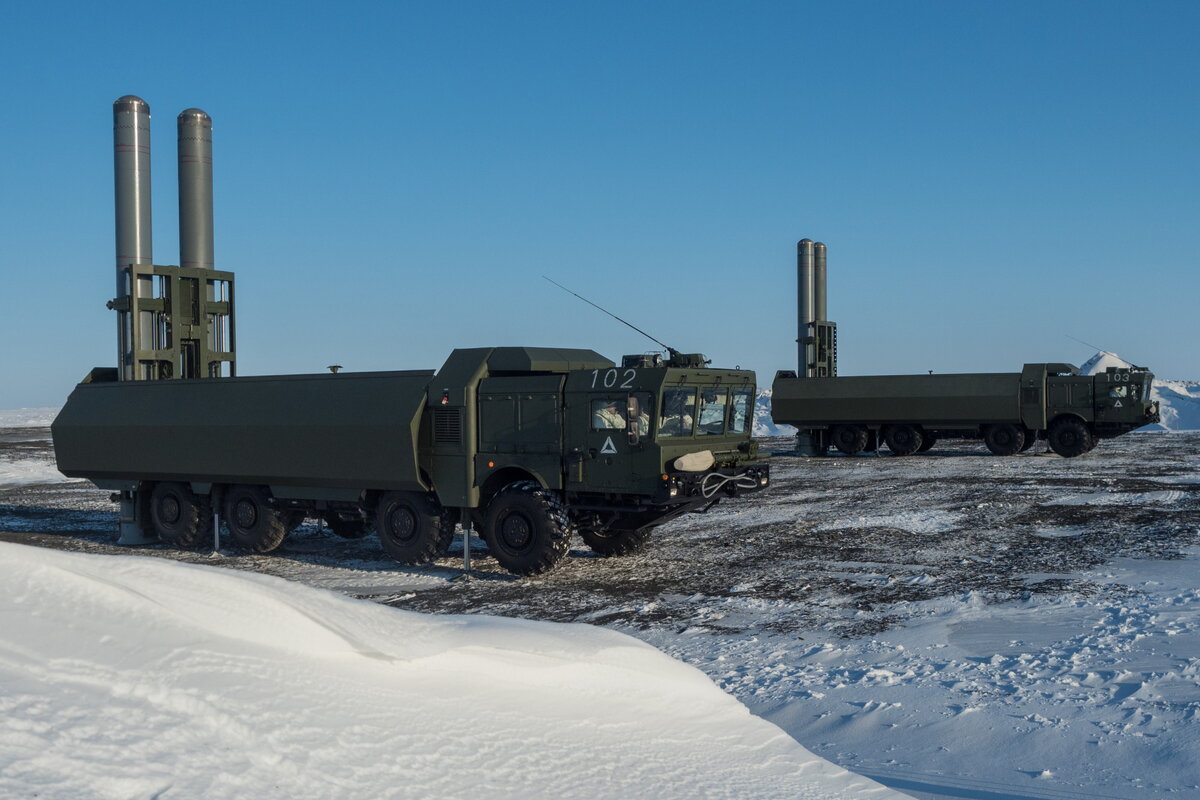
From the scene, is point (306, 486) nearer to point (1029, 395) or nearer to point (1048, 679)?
point (1048, 679)

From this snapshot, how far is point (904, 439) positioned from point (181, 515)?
23.6 m

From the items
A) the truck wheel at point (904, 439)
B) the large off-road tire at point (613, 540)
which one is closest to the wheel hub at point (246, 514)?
the large off-road tire at point (613, 540)

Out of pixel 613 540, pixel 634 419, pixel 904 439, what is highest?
pixel 634 419

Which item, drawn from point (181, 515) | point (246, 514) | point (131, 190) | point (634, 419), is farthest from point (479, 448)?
point (131, 190)

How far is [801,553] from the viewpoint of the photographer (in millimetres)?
13922

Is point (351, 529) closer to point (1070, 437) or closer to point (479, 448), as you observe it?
point (479, 448)

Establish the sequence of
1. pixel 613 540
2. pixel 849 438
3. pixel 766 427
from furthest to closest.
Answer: pixel 766 427 → pixel 849 438 → pixel 613 540

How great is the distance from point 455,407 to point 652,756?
30.3ft

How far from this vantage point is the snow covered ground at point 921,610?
626 cm

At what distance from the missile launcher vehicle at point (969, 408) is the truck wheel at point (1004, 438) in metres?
0.03

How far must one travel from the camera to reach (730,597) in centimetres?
1107

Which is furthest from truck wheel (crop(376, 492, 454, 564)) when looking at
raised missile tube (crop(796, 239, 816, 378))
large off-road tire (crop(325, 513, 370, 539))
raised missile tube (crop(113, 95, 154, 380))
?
raised missile tube (crop(796, 239, 816, 378))

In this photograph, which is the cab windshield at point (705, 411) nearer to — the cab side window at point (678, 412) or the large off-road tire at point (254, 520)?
the cab side window at point (678, 412)

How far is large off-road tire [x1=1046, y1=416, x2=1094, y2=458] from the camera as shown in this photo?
31047 mm
